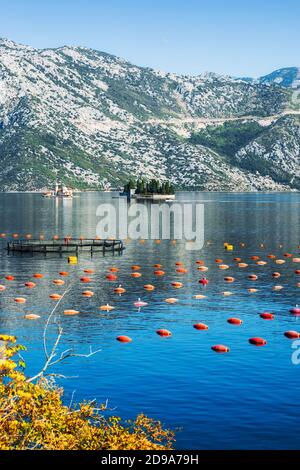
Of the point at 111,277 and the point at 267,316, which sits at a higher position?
the point at 111,277

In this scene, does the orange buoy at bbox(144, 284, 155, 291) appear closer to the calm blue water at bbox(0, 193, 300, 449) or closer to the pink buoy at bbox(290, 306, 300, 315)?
the calm blue water at bbox(0, 193, 300, 449)

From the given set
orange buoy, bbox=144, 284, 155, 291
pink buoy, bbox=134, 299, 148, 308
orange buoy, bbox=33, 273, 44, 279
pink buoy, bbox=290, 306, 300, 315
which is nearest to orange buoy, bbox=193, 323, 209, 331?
pink buoy, bbox=134, 299, 148, 308

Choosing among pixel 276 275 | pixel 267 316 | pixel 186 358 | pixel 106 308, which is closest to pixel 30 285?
pixel 106 308

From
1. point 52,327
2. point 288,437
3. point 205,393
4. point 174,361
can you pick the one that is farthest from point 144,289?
point 288,437

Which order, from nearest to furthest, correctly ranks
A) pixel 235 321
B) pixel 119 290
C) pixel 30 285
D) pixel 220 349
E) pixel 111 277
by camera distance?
1. pixel 220 349
2. pixel 235 321
3. pixel 119 290
4. pixel 30 285
5. pixel 111 277

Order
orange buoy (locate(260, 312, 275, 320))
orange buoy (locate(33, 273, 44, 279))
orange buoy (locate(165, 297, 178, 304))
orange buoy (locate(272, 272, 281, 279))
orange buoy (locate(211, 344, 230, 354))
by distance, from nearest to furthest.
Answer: orange buoy (locate(211, 344, 230, 354))
orange buoy (locate(260, 312, 275, 320))
orange buoy (locate(165, 297, 178, 304))
orange buoy (locate(33, 273, 44, 279))
orange buoy (locate(272, 272, 281, 279))

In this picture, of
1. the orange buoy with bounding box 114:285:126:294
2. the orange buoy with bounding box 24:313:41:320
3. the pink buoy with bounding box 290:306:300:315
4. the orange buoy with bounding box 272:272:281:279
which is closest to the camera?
the orange buoy with bounding box 24:313:41:320

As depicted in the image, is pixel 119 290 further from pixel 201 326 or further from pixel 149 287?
pixel 201 326

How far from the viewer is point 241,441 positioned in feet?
213

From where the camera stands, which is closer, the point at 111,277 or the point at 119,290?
the point at 119,290

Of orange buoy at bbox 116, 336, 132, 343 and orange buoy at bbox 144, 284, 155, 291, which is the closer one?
orange buoy at bbox 116, 336, 132, 343

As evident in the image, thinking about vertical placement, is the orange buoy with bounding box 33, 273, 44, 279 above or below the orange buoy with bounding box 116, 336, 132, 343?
above

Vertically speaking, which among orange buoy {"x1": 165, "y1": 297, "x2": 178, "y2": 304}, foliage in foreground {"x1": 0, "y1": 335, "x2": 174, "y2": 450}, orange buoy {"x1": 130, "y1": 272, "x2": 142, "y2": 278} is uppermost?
foliage in foreground {"x1": 0, "y1": 335, "x2": 174, "y2": 450}
